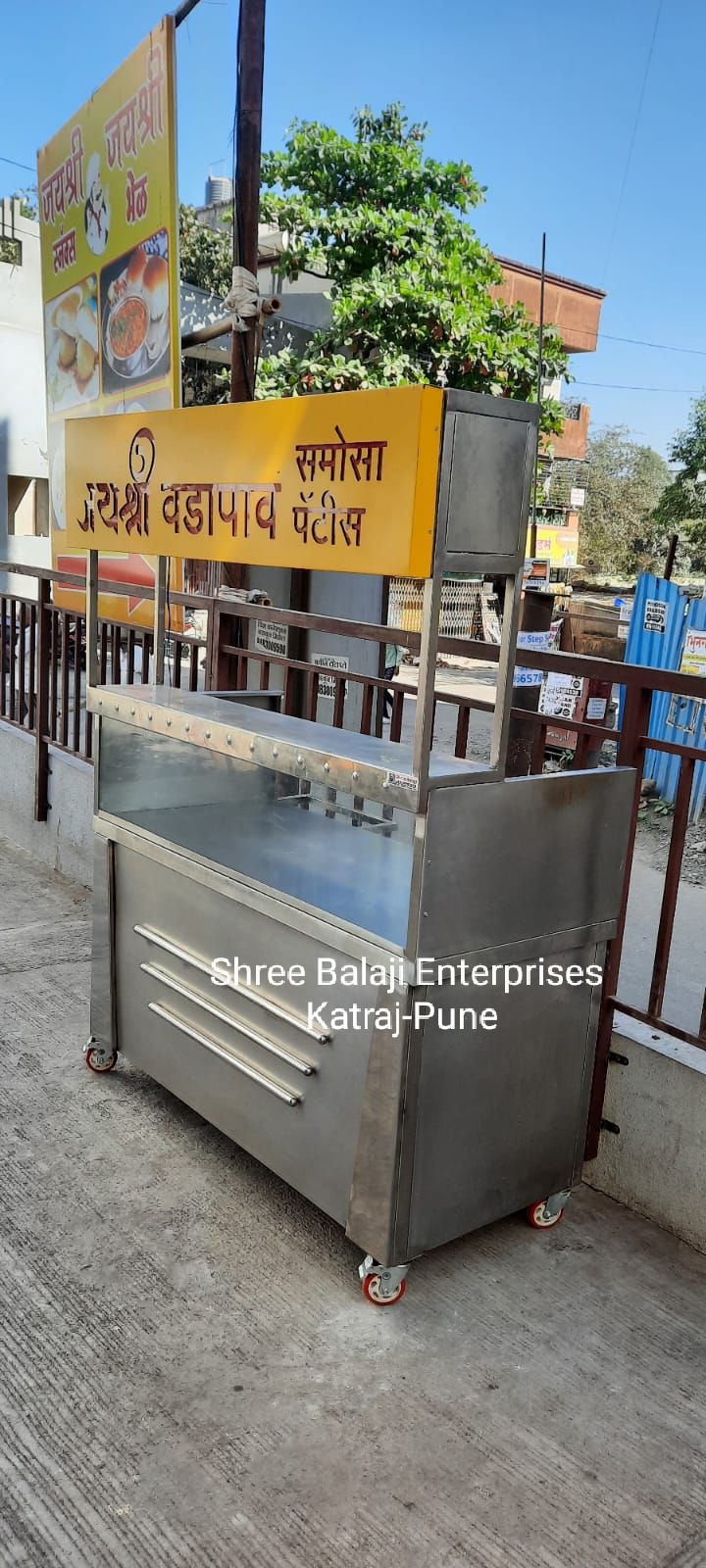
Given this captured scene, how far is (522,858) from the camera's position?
2322 millimetres

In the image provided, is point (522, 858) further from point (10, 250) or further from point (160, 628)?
point (10, 250)

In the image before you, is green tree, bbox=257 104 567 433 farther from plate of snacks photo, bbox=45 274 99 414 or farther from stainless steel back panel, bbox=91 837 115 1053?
stainless steel back panel, bbox=91 837 115 1053

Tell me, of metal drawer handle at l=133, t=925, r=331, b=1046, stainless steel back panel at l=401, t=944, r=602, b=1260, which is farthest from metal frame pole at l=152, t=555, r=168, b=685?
stainless steel back panel at l=401, t=944, r=602, b=1260

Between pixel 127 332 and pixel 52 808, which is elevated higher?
pixel 127 332

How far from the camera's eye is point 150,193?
16.4ft

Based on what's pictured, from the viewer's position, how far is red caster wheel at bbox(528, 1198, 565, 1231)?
2.68m

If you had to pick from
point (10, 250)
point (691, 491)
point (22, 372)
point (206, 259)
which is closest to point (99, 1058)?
point (22, 372)

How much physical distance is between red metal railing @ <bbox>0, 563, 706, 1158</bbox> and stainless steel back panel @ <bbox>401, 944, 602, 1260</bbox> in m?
0.19

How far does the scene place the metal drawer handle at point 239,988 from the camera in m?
2.52

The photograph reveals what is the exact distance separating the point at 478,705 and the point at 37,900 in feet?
9.44

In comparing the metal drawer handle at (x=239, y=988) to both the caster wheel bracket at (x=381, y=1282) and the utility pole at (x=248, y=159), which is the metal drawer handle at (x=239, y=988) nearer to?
the caster wheel bracket at (x=381, y=1282)

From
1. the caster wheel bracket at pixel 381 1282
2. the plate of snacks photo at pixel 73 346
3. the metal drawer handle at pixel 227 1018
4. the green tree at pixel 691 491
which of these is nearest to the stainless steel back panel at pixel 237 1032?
the metal drawer handle at pixel 227 1018

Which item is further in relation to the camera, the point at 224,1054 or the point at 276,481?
the point at 224,1054

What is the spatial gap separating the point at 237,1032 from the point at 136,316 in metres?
3.95
